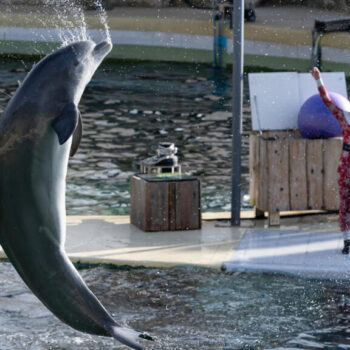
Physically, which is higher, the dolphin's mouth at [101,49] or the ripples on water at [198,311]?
the dolphin's mouth at [101,49]

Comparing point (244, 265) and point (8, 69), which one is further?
point (8, 69)


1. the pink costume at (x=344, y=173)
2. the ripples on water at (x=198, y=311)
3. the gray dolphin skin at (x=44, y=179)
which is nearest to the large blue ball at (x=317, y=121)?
the pink costume at (x=344, y=173)

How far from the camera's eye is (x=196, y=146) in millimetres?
16031

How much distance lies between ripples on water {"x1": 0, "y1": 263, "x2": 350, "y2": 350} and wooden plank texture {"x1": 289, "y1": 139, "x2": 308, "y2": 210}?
5.31 ft

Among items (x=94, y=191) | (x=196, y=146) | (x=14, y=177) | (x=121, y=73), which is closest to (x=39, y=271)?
(x=14, y=177)

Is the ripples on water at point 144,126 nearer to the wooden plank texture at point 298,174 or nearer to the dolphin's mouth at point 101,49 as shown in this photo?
the wooden plank texture at point 298,174

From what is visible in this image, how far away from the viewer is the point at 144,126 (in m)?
17.8

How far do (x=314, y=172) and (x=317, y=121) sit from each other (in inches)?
20.5

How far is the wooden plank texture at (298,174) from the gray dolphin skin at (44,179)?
510cm

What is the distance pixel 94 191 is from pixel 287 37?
43.9ft

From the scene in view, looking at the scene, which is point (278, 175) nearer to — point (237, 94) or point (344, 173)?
point (237, 94)

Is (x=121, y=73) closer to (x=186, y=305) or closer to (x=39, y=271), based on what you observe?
(x=186, y=305)

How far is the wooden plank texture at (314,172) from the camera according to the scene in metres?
10.7

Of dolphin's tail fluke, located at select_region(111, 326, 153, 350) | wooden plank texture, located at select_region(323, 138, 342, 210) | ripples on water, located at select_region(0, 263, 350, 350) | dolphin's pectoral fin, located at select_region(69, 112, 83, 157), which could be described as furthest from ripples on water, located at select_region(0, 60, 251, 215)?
dolphin's tail fluke, located at select_region(111, 326, 153, 350)
